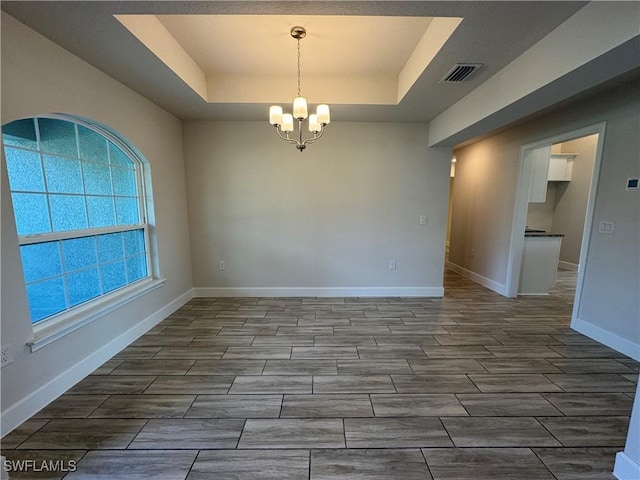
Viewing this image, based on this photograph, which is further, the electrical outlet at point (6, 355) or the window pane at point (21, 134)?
the window pane at point (21, 134)

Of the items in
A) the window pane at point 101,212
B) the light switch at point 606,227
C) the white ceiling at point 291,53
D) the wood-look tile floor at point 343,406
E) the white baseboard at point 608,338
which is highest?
the white ceiling at point 291,53

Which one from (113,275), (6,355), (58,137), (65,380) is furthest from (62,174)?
(65,380)

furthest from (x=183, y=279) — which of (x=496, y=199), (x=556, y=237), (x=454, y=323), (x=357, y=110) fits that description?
(x=556, y=237)

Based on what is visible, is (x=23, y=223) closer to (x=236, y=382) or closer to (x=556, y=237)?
(x=236, y=382)

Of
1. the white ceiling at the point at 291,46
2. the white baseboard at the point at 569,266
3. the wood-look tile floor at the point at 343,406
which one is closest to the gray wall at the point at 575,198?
the white baseboard at the point at 569,266

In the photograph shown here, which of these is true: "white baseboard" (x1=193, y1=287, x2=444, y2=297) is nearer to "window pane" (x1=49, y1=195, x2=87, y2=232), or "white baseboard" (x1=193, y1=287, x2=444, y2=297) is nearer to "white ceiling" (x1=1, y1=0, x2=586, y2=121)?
"window pane" (x1=49, y1=195, x2=87, y2=232)

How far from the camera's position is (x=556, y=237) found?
4.05m

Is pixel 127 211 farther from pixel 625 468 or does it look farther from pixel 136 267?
pixel 625 468

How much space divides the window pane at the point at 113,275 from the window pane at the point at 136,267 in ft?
0.28

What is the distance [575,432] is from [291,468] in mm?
1724

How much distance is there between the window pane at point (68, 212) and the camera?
2043mm

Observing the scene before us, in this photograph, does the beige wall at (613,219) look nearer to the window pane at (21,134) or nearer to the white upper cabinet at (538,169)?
the white upper cabinet at (538,169)

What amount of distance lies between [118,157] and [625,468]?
4310 millimetres

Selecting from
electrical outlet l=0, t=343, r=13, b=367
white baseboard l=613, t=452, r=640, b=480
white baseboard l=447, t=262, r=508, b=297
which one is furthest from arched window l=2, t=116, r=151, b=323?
white baseboard l=447, t=262, r=508, b=297
